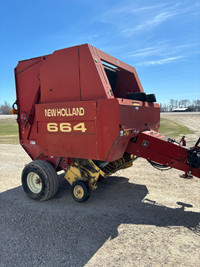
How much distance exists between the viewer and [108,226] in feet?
11.1

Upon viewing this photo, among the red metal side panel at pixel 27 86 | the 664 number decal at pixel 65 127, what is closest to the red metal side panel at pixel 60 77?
the red metal side panel at pixel 27 86

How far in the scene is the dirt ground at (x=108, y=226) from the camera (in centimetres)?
269

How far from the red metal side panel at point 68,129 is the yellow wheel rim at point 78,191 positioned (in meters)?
0.64

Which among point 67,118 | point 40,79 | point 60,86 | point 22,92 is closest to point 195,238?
point 67,118

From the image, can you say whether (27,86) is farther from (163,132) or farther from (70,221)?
(163,132)

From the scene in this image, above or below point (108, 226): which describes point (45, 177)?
above

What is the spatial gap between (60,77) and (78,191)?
2.18m

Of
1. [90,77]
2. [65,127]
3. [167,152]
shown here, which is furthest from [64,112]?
[167,152]

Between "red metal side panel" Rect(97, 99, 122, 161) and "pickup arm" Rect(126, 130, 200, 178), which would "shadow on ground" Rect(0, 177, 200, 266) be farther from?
"red metal side panel" Rect(97, 99, 122, 161)

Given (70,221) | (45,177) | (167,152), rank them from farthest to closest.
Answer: (45,177)
(167,152)
(70,221)

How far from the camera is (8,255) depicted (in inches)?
109

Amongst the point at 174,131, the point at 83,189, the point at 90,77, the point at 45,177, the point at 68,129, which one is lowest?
the point at 174,131

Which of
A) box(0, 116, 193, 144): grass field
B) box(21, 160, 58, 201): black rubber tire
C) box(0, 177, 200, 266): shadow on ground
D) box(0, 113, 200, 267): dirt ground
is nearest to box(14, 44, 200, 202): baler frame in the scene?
box(21, 160, 58, 201): black rubber tire

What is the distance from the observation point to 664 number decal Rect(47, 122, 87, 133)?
3709 millimetres
